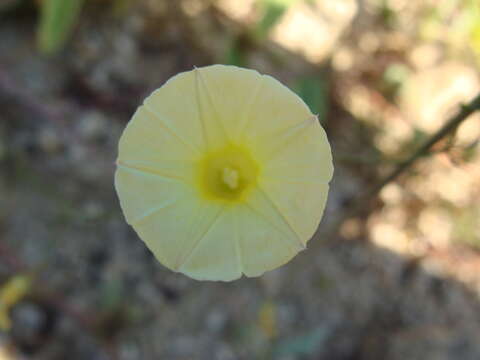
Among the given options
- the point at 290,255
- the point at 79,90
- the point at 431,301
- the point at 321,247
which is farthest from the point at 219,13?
the point at 290,255

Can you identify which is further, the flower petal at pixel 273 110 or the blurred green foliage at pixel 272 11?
the blurred green foliage at pixel 272 11

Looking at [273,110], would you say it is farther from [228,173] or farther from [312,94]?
[312,94]

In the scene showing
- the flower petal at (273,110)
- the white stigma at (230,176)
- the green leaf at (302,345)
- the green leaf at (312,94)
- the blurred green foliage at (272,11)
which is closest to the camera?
the flower petal at (273,110)

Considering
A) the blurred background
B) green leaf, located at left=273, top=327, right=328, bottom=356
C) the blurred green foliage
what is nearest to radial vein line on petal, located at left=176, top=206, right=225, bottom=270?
the blurred background

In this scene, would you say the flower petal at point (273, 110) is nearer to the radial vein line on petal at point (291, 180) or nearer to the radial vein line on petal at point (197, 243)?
the radial vein line on petal at point (291, 180)

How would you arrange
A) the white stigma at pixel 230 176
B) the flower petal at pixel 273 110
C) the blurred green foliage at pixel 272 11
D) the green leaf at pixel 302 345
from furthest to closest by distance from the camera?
the blurred green foliage at pixel 272 11, the green leaf at pixel 302 345, the white stigma at pixel 230 176, the flower petal at pixel 273 110

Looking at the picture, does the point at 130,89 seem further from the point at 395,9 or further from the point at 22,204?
the point at 395,9

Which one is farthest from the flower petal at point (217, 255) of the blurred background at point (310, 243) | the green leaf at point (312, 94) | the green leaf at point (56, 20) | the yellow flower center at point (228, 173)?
the green leaf at point (56, 20)
